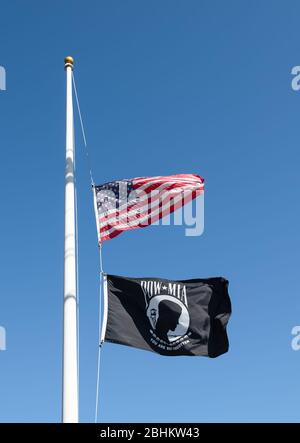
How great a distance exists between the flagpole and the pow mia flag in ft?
5.37

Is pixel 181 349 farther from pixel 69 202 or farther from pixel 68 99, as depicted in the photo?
pixel 68 99

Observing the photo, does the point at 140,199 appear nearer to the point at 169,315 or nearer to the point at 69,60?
the point at 169,315

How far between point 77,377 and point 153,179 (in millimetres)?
5681

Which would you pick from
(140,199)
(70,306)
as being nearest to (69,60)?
(140,199)

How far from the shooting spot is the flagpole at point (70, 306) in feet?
48.2

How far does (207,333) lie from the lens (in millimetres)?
17906

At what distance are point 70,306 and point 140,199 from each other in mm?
3896

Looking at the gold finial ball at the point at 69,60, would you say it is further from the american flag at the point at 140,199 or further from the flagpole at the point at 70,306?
the american flag at the point at 140,199

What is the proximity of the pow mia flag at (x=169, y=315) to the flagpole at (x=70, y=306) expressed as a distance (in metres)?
1.64

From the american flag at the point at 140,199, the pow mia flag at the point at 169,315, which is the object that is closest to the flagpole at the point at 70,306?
the american flag at the point at 140,199

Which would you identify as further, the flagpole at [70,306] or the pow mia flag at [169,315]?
the pow mia flag at [169,315]
